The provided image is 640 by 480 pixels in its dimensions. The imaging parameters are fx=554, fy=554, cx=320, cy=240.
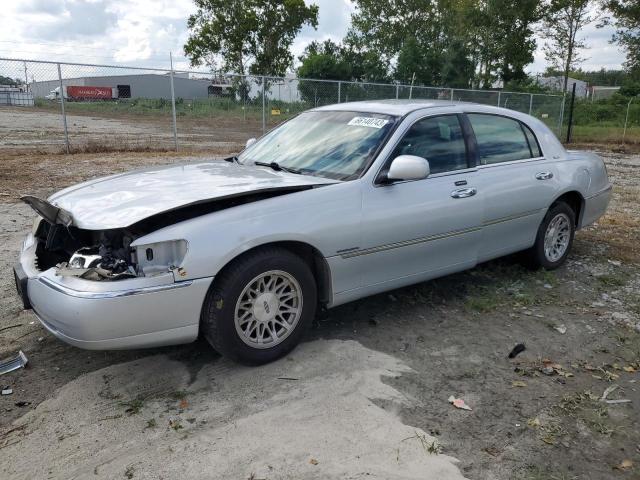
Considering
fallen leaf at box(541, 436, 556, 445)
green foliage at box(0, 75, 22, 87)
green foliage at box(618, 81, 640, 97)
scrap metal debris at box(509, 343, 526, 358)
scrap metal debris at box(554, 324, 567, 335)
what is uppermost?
green foliage at box(618, 81, 640, 97)

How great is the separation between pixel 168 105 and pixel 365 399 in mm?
22703

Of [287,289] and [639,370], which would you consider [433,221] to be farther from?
[639,370]

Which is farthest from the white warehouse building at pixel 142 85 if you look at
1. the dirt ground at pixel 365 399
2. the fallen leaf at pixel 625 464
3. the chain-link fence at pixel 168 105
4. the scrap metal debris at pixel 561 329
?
the fallen leaf at pixel 625 464

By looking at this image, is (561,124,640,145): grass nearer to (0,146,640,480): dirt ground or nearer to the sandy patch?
(0,146,640,480): dirt ground

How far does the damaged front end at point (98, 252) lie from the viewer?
3029 millimetres

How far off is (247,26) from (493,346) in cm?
4931

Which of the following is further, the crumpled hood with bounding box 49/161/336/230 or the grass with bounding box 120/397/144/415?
the crumpled hood with bounding box 49/161/336/230

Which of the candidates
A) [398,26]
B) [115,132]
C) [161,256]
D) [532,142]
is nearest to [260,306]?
[161,256]

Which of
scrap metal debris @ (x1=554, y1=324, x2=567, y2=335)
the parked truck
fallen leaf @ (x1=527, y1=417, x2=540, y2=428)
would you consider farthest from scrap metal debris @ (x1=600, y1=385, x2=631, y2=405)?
the parked truck

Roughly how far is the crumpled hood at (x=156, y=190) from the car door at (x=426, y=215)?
48 centimetres

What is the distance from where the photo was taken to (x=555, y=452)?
2746 millimetres

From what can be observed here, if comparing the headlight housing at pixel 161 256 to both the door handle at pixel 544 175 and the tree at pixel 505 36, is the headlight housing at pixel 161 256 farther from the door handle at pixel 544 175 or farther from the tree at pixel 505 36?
the tree at pixel 505 36

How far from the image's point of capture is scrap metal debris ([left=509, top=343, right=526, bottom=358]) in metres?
3.78

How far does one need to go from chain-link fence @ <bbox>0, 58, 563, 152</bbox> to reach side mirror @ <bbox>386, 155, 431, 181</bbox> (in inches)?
469
